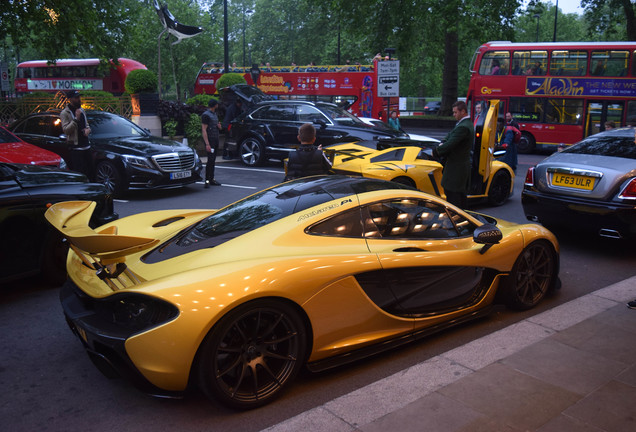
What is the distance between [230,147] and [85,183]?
1029 centimetres

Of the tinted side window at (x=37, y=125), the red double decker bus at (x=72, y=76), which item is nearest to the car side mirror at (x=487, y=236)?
the tinted side window at (x=37, y=125)

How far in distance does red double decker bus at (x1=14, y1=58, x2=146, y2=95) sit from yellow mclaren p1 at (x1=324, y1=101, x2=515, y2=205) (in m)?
26.4

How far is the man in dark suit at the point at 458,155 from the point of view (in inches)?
291

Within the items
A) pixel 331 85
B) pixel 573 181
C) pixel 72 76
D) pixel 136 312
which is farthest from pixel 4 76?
pixel 136 312

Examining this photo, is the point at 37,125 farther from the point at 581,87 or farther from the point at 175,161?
the point at 581,87

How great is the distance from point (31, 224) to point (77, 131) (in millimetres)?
5018

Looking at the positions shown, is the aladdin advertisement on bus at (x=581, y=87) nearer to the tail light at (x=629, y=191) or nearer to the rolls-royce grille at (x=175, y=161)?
the rolls-royce grille at (x=175, y=161)

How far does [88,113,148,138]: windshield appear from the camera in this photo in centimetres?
1152

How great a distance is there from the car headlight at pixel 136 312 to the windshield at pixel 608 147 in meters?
6.35

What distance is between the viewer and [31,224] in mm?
5414

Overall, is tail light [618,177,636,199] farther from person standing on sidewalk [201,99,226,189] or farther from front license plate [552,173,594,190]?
person standing on sidewalk [201,99,226,189]

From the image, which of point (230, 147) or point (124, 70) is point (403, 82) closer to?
point (124, 70)

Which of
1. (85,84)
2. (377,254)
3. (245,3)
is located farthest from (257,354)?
(245,3)

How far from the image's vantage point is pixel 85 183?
20.7 feet
